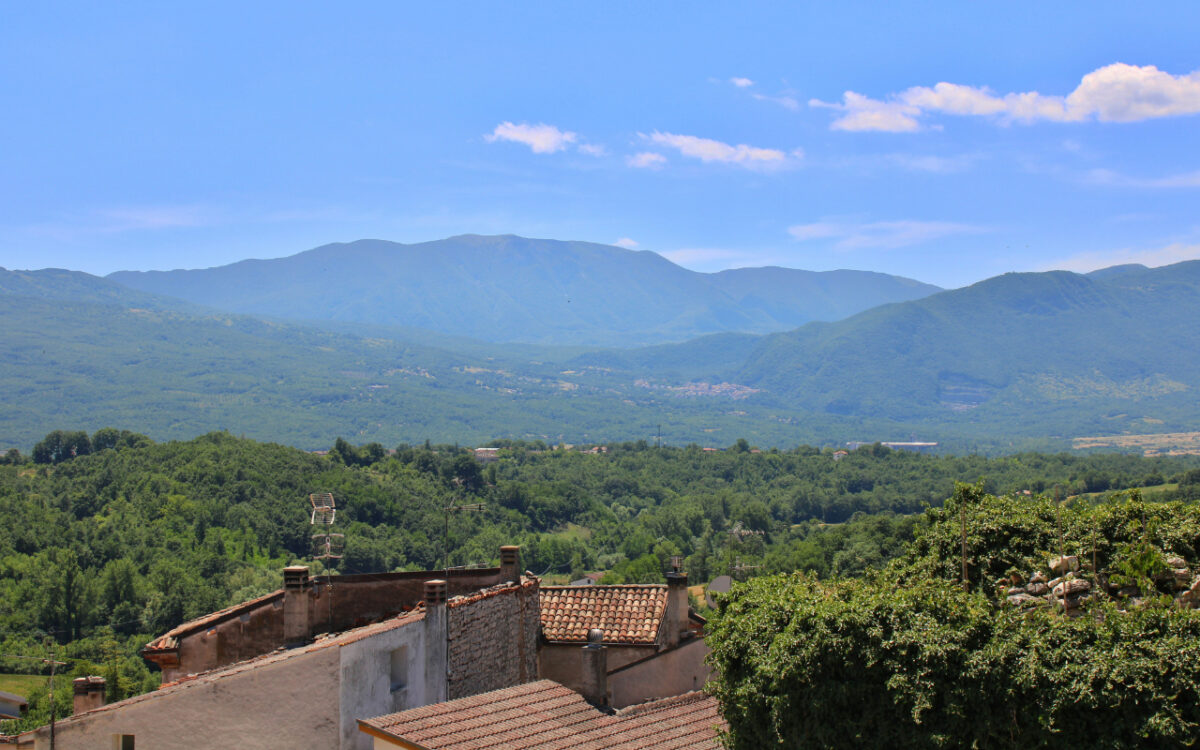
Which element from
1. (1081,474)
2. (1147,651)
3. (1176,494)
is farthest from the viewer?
(1081,474)

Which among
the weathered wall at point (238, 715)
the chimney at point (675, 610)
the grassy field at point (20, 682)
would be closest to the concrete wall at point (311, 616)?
the chimney at point (675, 610)

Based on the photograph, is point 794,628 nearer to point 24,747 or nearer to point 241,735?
point 241,735

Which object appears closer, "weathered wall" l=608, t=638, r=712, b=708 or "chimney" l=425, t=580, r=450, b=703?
"chimney" l=425, t=580, r=450, b=703

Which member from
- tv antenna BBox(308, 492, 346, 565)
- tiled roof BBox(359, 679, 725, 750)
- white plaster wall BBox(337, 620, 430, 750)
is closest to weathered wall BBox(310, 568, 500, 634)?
tv antenna BBox(308, 492, 346, 565)

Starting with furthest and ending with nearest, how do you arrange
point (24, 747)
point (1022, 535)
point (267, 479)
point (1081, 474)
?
1. point (1081, 474)
2. point (267, 479)
3. point (1022, 535)
4. point (24, 747)

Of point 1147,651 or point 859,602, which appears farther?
point 859,602

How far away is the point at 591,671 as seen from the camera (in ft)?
55.4

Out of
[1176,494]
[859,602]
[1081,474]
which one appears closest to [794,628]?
[859,602]

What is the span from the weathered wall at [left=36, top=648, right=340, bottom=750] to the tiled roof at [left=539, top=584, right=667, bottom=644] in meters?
5.96

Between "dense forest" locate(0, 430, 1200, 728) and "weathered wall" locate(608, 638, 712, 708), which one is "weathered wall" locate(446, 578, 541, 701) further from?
"dense forest" locate(0, 430, 1200, 728)

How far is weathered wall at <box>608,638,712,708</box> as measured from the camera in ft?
57.4

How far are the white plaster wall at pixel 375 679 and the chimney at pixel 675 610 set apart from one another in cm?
521

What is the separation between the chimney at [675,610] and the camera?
1814 centimetres

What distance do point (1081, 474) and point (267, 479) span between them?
264ft
